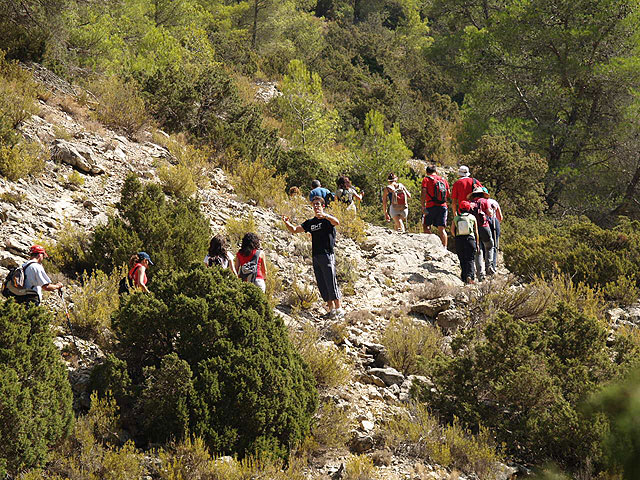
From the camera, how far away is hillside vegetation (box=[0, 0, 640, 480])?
354 centimetres

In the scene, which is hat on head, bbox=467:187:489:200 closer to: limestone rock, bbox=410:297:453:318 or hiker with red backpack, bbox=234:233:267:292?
limestone rock, bbox=410:297:453:318

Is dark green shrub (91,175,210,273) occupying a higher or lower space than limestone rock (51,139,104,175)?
lower

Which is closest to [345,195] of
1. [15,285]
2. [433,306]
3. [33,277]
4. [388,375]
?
[433,306]

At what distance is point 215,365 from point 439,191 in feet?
20.2

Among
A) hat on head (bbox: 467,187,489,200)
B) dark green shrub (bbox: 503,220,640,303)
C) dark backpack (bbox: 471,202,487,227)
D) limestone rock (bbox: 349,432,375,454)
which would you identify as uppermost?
hat on head (bbox: 467,187,489,200)

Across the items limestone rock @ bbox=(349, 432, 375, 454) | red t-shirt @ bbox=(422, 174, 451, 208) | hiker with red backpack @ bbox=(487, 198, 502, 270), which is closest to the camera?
limestone rock @ bbox=(349, 432, 375, 454)

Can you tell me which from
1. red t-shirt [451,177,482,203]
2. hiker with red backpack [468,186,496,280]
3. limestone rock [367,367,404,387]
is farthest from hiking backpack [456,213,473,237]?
limestone rock [367,367,404,387]

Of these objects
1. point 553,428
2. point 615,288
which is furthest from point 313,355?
point 615,288

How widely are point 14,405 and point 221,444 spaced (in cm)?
133

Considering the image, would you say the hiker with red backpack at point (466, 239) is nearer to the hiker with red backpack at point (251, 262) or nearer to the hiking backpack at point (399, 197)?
the hiking backpack at point (399, 197)

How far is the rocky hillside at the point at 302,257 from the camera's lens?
177 inches

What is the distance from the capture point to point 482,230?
801 cm

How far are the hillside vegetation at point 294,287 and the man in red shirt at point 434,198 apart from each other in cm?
133

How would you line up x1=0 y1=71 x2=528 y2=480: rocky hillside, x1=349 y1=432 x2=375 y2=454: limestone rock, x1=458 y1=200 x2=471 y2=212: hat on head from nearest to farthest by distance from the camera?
x1=349 y1=432 x2=375 y2=454: limestone rock, x1=0 y1=71 x2=528 y2=480: rocky hillside, x1=458 y1=200 x2=471 y2=212: hat on head
